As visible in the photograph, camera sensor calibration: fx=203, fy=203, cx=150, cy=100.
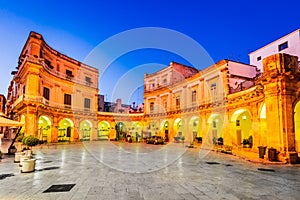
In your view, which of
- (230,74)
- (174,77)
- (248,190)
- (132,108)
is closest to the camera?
(248,190)

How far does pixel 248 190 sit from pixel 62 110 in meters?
25.4

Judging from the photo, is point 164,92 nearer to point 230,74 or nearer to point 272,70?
point 230,74

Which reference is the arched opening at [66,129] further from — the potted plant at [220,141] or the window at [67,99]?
the potted plant at [220,141]

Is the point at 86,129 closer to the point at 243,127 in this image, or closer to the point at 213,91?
the point at 213,91

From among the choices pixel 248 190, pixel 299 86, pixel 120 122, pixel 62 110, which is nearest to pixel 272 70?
pixel 299 86

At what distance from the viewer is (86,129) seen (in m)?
32.7

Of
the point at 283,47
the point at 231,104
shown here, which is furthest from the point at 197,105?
the point at 283,47

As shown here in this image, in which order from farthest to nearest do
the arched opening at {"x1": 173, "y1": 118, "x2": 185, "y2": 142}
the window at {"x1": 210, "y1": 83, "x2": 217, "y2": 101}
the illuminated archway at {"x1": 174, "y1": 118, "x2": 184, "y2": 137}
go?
the illuminated archway at {"x1": 174, "y1": 118, "x2": 184, "y2": 137}
the arched opening at {"x1": 173, "y1": 118, "x2": 185, "y2": 142}
the window at {"x1": 210, "y1": 83, "x2": 217, "y2": 101}

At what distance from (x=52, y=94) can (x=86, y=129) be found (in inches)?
360

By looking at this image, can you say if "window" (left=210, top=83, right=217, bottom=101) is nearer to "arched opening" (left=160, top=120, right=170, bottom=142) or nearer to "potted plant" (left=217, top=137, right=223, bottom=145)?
"potted plant" (left=217, top=137, right=223, bottom=145)

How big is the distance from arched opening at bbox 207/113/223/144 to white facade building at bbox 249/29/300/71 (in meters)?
8.57

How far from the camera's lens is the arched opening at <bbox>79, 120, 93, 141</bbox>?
31.4 metres

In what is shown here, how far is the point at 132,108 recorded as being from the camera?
1884 inches

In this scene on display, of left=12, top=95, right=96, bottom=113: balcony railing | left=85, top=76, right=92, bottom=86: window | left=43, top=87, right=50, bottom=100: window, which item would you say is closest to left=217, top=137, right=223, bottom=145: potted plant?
left=12, top=95, right=96, bottom=113: balcony railing
